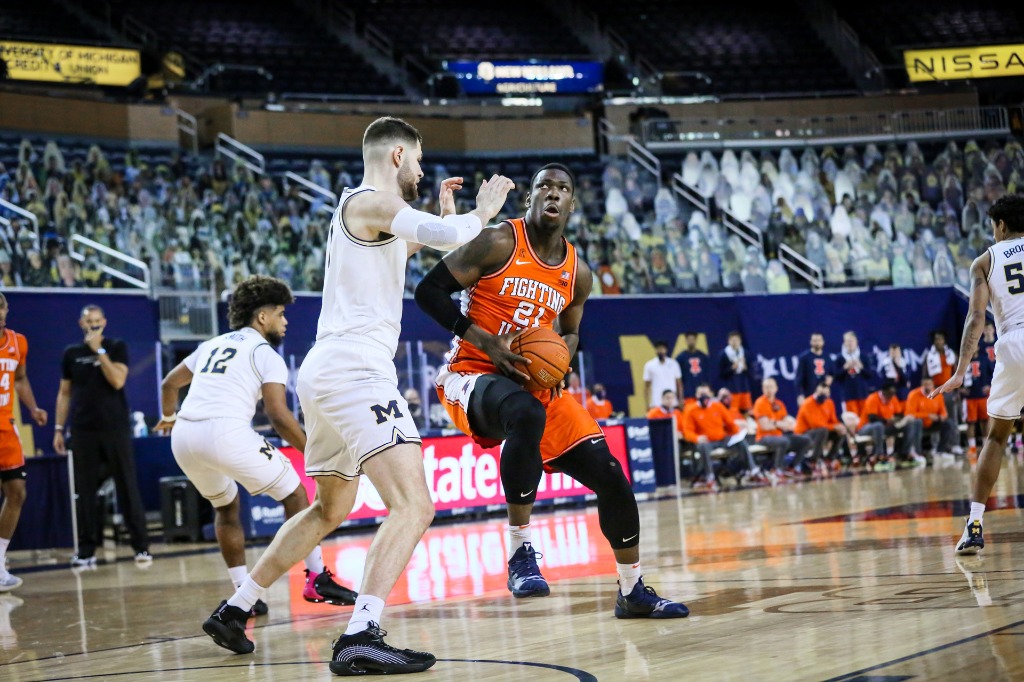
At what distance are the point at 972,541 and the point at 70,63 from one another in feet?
79.1

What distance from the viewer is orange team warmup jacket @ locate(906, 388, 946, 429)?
17.6 metres

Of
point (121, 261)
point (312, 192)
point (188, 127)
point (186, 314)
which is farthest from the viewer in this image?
point (188, 127)

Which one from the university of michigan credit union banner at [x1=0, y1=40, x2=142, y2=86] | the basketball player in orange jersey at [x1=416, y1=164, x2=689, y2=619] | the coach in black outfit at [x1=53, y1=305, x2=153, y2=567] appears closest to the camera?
the basketball player in orange jersey at [x1=416, y1=164, x2=689, y2=619]

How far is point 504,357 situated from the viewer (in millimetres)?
5410

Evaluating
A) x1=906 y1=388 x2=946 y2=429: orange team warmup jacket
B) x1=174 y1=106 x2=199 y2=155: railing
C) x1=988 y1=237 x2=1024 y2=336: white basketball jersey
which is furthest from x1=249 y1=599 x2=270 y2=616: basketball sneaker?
x1=174 y1=106 x2=199 y2=155: railing

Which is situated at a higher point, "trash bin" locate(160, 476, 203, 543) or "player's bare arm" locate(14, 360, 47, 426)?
"player's bare arm" locate(14, 360, 47, 426)

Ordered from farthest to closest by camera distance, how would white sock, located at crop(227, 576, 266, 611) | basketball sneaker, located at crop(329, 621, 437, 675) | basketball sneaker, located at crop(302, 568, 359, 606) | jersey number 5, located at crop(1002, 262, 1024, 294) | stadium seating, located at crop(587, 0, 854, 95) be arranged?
1. stadium seating, located at crop(587, 0, 854, 95)
2. jersey number 5, located at crop(1002, 262, 1024, 294)
3. basketball sneaker, located at crop(302, 568, 359, 606)
4. white sock, located at crop(227, 576, 266, 611)
5. basketball sneaker, located at crop(329, 621, 437, 675)

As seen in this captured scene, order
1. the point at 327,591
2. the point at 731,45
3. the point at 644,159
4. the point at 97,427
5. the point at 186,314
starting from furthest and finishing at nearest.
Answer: the point at 731,45 → the point at 644,159 → the point at 186,314 → the point at 97,427 → the point at 327,591

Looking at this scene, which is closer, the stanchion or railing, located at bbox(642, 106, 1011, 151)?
the stanchion

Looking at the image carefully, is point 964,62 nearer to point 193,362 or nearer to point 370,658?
point 193,362

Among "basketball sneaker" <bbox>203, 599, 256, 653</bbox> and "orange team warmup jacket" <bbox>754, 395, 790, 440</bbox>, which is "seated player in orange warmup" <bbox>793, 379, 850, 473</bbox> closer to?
"orange team warmup jacket" <bbox>754, 395, 790, 440</bbox>

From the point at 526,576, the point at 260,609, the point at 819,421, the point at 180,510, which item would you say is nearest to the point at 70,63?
the point at 180,510

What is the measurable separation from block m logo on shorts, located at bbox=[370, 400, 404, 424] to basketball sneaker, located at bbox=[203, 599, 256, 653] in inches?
47.4

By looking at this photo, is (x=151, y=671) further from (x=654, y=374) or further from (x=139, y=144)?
(x=139, y=144)
